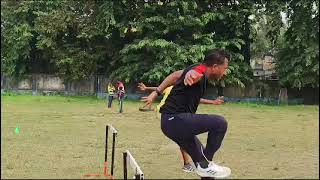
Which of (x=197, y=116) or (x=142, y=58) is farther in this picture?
(x=142, y=58)

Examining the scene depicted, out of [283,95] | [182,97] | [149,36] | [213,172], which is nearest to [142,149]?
[182,97]

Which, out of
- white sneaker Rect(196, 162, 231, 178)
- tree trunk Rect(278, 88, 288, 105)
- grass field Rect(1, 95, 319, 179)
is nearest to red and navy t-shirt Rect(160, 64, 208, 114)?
white sneaker Rect(196, 162, 231, 178)

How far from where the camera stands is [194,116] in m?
6.40

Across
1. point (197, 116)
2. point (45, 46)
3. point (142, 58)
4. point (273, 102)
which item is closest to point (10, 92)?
point (45, 46)

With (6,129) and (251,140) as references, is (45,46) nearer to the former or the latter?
(6,129)

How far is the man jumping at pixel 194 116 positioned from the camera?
20.6 ft

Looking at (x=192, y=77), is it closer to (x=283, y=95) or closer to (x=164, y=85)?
(x=164, y=85)

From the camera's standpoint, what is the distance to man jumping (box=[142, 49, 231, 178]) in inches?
248

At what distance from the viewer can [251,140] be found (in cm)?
1553

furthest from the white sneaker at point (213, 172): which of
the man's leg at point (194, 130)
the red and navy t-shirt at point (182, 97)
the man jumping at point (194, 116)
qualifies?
the red and navy t-shirt at point (182, 97)

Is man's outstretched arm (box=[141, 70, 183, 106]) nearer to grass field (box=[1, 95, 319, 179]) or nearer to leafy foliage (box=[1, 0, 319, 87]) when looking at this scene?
grass field (box=[1, 95, 319, 179])

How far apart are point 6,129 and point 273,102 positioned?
24204mm

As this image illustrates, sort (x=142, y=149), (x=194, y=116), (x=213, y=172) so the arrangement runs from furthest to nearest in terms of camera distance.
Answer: (x=142, y=149) < (x=194, y=116) < (x=213, y=172)

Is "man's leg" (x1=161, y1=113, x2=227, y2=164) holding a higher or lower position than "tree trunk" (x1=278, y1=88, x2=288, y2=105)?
higher
